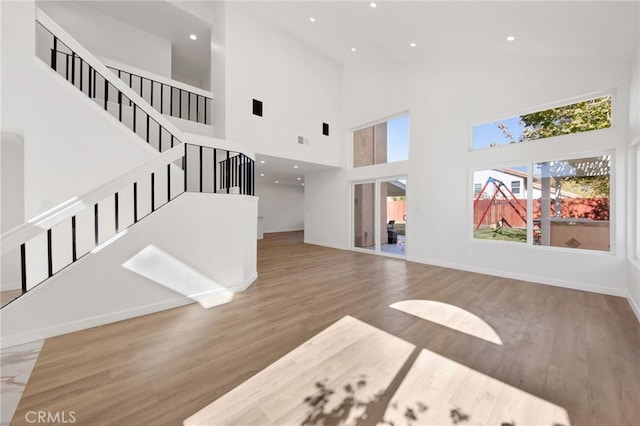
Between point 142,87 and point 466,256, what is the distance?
28.2ft

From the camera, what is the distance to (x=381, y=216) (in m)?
7.11

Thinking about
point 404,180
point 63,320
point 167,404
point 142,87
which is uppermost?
point 142,87

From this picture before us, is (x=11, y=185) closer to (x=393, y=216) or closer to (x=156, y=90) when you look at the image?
(x=156, y=90)

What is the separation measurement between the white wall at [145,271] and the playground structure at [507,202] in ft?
16.0

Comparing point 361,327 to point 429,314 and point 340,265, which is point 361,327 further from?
point 340,265

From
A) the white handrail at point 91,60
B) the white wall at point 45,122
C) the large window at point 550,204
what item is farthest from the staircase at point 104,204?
the large window at point 550,204

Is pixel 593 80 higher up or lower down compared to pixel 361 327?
higher up

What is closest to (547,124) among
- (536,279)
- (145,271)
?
(536,279)

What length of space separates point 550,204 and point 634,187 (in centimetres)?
102

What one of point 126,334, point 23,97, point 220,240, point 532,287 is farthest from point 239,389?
Result: point 532,287

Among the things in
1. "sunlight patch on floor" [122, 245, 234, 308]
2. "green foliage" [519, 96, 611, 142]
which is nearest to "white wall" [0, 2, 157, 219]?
"sunlight patch on floor" [122, 245, 234, 308]

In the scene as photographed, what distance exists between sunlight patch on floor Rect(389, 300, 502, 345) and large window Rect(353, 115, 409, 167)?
4171 millimetres

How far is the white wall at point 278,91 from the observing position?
5.69 m

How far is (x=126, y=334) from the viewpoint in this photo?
253 cm
